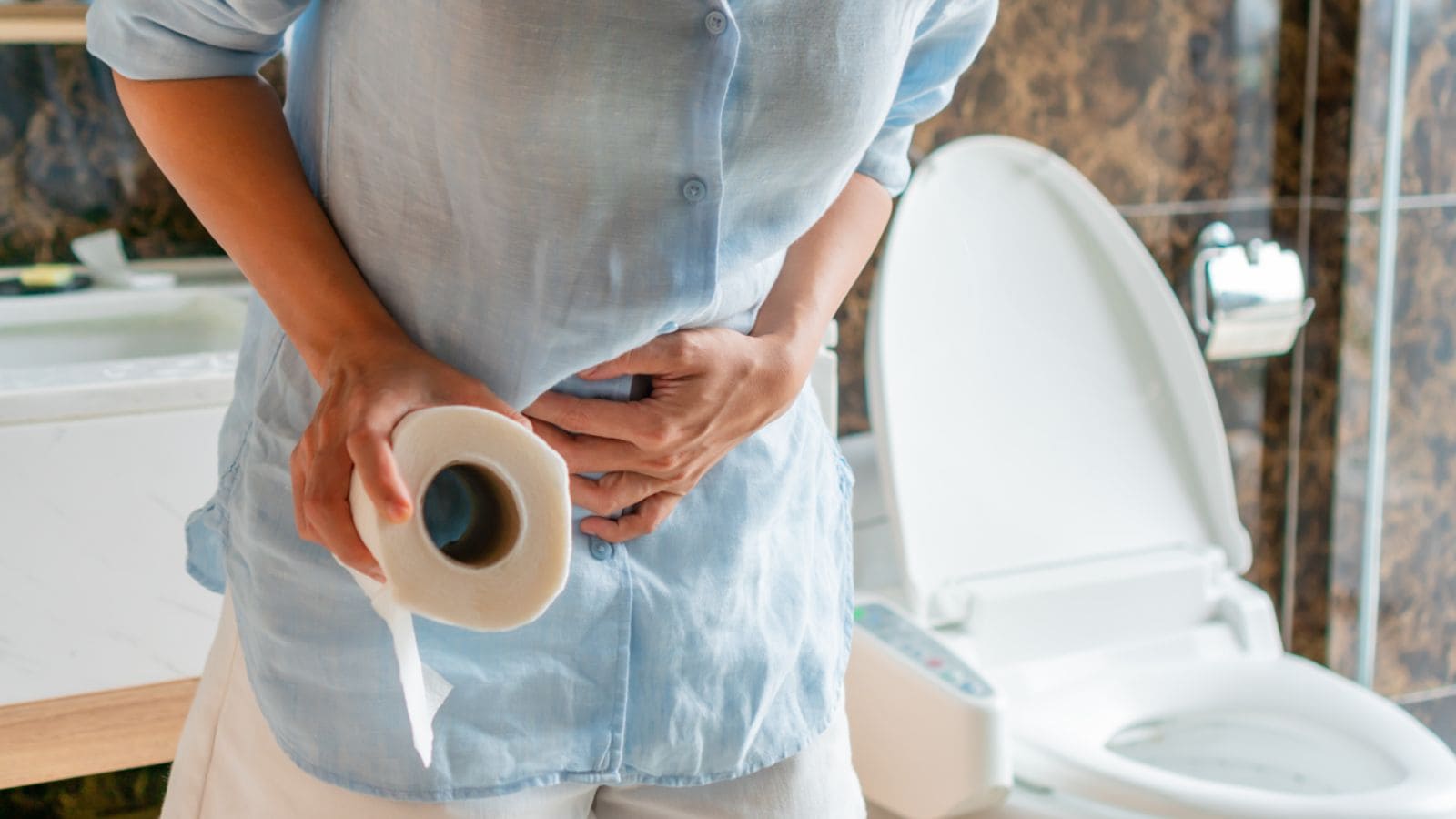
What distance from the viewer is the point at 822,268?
773 millimetres

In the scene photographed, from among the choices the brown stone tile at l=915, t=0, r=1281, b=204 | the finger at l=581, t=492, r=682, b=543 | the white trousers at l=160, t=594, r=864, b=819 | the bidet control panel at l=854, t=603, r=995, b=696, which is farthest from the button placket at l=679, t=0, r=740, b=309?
the brown stone tile at l=915, t=0, r=1281, b=204

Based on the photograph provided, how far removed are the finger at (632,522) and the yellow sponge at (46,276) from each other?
40.4 inches

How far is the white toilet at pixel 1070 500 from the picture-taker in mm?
1424

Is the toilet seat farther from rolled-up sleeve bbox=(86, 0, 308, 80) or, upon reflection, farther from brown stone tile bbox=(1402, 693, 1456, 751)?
rolled-up sleeve bbox=(86, 0, 308, 80)

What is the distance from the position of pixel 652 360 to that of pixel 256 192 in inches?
7.6

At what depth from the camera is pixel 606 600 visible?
2.21 feet

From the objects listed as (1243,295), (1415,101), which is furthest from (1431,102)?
(1243,295)

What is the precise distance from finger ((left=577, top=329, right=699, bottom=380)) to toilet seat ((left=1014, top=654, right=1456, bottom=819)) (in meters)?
0.73

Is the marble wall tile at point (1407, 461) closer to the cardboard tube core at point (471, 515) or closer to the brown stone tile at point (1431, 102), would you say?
the brown stone tile at point (1431, 102)

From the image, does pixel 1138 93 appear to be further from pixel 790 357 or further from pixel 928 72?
pixel 790 357

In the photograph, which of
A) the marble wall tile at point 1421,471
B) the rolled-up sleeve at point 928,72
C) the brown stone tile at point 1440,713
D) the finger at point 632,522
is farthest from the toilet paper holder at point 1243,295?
the finger at point 632,522

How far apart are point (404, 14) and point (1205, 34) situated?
140 cm

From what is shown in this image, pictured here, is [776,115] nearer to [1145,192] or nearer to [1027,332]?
[1027,332]

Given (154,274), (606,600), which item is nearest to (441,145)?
(606,600)
